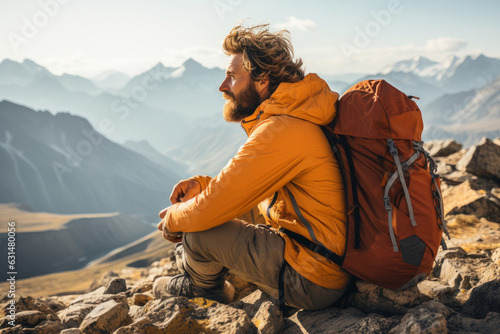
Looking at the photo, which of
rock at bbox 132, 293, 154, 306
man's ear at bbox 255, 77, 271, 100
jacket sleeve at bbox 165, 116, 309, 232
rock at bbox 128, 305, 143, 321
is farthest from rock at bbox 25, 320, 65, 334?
man's ear at bbox 255, 77, 271, 100

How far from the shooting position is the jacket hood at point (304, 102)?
3.51 m

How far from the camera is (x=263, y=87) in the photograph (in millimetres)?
4156

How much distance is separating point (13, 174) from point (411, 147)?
198 meters

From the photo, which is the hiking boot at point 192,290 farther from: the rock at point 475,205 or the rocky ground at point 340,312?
the rock at point 475,205

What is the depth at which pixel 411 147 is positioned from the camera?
3367 mm

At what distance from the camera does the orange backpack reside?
10.6ft

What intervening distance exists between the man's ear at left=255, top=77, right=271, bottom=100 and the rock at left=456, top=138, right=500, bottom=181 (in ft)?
28.8

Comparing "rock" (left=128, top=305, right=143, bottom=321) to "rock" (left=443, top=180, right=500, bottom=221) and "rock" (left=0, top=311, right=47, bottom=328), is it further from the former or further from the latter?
"rock" (left=443, top=180, right=500, bottom=221)

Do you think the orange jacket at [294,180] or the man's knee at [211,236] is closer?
the orange jacket at [294,180]

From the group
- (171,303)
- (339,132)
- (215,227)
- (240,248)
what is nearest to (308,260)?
(240,248)

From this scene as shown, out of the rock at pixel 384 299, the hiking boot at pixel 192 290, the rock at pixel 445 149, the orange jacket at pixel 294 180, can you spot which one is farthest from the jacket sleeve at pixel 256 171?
the rock at pixel 445 149

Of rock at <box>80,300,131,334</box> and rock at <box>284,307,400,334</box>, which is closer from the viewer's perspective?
rock at <box>284,307,400,334</box>

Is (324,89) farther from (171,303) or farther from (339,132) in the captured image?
(171,303)

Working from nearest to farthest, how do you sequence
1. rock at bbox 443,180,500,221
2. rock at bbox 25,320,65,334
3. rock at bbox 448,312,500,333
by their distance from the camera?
rock at bbox 448,312,500,333
rock at bbox 25,320,65,334
rock at bbox 443,180,500,221
